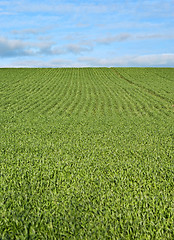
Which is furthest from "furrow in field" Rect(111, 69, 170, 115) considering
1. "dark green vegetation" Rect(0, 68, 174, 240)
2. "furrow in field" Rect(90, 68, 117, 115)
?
"dark green vegetation" Rect(0, 68, 174, 240)

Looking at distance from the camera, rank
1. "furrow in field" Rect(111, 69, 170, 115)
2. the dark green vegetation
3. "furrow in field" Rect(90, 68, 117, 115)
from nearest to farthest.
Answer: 1. the dark green vegetation
2. "furrow in field" Rect(90, 68, 117, 115)
3. "furrow in field" Rect(111, 69, 170, 115)

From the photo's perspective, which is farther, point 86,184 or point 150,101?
point 150,101

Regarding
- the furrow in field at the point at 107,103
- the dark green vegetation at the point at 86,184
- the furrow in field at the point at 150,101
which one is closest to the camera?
the dark green vegetation at the point at 86,184

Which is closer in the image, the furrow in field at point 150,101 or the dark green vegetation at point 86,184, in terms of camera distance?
the dark green vegetation at point 86,184

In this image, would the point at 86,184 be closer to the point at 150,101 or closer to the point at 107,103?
the point at 107,103

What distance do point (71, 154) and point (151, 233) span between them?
5.14 m

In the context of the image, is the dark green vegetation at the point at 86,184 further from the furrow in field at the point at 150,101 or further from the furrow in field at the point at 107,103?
the furrow in field at the point at 150,101

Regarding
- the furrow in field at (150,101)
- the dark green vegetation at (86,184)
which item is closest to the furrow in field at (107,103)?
the furrow in field at (150,101)

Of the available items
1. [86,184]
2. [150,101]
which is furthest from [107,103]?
[86,184]

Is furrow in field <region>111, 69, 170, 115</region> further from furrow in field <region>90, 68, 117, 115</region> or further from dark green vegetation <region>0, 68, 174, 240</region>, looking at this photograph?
dark green vegetation <region>0, 68, 174, 240</region>

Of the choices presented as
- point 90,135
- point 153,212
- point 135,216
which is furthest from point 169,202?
point 90,135

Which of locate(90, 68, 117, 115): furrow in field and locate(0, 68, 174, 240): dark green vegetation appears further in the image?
locate(90, 68, 117, 115): furrow in field

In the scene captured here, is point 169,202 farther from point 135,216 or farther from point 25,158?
point 25,158

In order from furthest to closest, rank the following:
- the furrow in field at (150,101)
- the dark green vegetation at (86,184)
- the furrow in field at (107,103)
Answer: the furrow in field at (150,101)
the furrow in field at (107,103)
the dark green vegetation at (86,184)
